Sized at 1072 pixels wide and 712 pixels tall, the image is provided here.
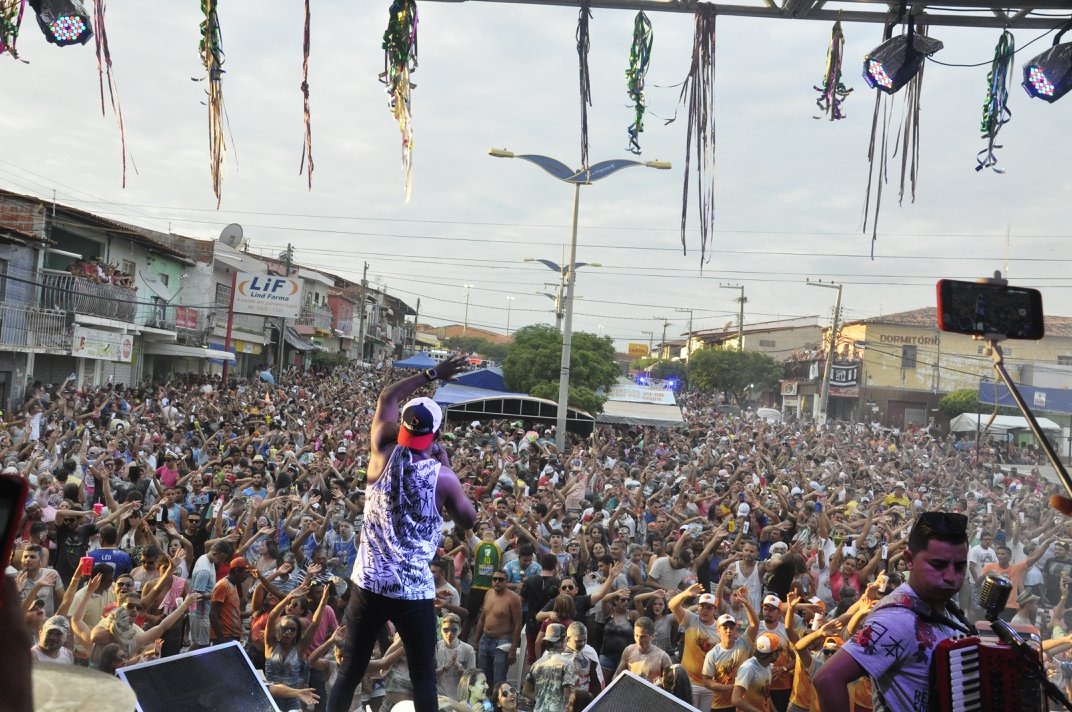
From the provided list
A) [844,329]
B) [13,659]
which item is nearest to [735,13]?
[13,659]

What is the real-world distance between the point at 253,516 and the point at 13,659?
23.6 feet

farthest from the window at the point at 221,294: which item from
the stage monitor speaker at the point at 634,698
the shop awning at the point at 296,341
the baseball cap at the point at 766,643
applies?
the stage monitor speaker at the point at 634,698

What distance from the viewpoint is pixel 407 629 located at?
3.20m

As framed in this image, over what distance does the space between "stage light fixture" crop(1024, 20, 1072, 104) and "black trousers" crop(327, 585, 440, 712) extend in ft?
10.5

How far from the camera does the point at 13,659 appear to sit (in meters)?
1.11

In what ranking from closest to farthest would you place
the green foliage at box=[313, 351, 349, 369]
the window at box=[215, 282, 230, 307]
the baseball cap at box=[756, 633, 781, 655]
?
the baseball cap at box=[756, 633, 781, 655] < the window at box=[215, 282, 230, 307] < the green foliage at box=[313, 351, 349, 369]

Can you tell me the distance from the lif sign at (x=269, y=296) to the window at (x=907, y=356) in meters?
30.7

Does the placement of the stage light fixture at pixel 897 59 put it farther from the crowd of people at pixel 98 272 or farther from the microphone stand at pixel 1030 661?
the crowd of people at pixel 98 272

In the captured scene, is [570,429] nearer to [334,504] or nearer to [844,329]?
[334,504]

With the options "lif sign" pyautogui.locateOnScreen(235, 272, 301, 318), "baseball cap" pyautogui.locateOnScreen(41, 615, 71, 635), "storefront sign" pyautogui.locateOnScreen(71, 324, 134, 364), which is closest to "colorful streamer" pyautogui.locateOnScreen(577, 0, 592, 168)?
"baseball cap" pyautogui.locateOnScreen(41, 615, 71, 635)

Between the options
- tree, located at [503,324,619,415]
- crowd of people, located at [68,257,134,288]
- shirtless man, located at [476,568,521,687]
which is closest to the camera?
shirtless man, located at [476,568,521,687]

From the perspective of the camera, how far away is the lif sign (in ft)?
113

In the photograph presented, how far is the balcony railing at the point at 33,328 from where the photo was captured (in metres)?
20.2

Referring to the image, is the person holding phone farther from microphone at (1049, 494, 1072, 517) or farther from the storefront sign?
the storefront sign
